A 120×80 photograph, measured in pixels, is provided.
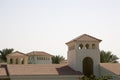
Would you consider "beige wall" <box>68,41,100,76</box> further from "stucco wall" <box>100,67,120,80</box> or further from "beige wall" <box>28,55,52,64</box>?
"beige wall" <box>28,55,52,64</box>

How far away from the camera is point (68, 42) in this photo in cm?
4125

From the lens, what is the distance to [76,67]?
37.3 m

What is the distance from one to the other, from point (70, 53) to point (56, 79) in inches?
249

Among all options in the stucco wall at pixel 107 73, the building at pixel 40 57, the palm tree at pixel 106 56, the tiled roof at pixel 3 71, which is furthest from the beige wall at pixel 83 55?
the building at pixel 40 57

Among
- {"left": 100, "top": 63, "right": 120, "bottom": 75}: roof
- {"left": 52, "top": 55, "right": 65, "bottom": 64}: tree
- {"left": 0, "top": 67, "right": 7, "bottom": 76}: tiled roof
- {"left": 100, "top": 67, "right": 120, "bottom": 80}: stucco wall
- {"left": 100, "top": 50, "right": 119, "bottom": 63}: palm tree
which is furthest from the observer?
{"left": 52, "top": 55, "right": 65, "bottom": 64}: tree

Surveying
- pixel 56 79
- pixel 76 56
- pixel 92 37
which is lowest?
pixel 56 79

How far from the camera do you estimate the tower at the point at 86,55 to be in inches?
1478

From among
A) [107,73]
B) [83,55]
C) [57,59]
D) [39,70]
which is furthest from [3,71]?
[57,59]

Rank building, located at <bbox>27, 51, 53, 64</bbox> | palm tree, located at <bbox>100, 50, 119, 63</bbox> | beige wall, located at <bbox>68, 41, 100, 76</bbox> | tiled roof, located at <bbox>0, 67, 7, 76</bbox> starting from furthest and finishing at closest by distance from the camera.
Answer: building, located at <bbox>27, 51, 53, 64</bbox> < palm tree, located at <bbox>100, 50, 119, 63</bbox> < beige wall, located at <bbox>68, 41, 100, 76</bbox> < tiled roof, located at <bbox>0, 67, 7, 76</bbox>

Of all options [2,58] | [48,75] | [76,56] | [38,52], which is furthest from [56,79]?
[2,58]

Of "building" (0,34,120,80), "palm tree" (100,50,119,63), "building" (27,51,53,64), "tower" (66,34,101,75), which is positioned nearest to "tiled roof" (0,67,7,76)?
"building" (0,34,120,80)

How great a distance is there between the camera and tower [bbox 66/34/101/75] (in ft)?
123

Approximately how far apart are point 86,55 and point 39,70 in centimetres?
623

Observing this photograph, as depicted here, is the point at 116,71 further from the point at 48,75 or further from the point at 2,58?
the point at 2,58
